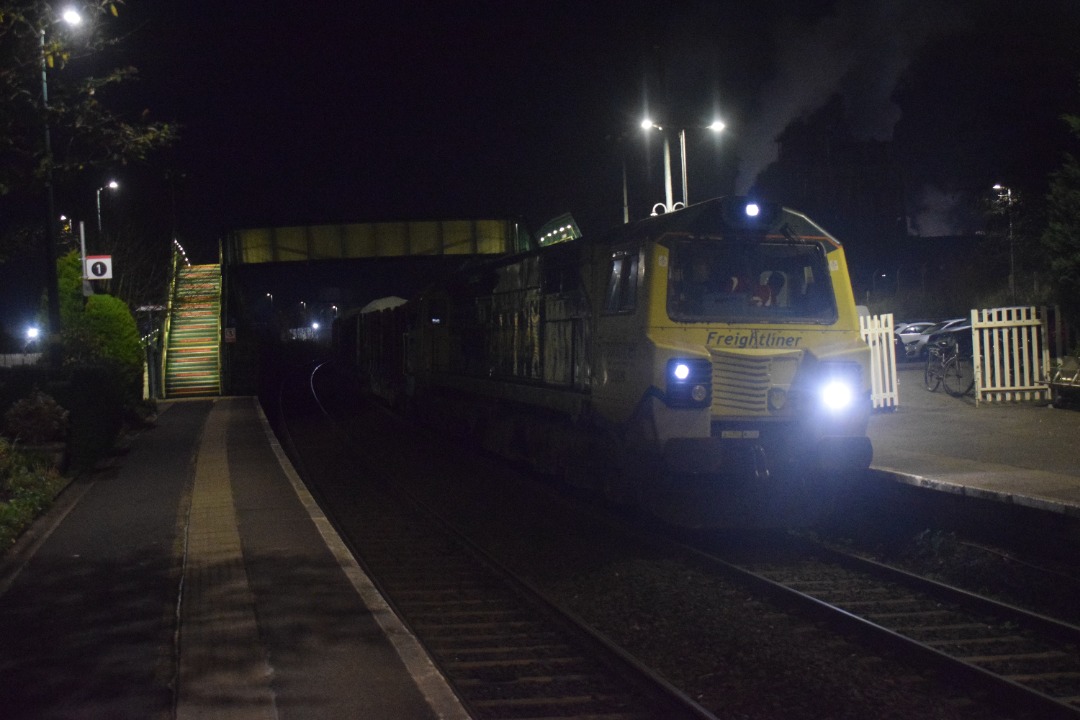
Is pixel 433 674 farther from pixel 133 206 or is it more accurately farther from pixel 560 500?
pixel 133 206

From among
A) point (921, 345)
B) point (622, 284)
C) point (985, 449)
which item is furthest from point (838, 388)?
point (921, 345)

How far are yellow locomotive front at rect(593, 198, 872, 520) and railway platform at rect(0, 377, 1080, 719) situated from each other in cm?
144

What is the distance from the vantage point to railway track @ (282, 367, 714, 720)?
6008 mm

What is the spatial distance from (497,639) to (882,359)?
12.3m

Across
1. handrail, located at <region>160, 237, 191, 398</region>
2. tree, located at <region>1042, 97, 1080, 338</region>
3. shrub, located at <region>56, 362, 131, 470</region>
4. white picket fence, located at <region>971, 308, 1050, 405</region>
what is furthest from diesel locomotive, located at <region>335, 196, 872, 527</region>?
handrail, located at <region>160, 237, 191, 398</region>

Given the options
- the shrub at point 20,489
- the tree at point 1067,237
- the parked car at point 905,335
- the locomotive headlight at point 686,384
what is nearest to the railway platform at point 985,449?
the tree at point 1067,237

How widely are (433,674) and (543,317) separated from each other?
7.80 m

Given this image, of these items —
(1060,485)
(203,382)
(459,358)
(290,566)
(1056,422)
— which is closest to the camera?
(290,566)

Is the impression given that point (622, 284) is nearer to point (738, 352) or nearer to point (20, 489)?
point (738, 352)

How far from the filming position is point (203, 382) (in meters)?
36.1

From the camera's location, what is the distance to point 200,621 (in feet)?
22.7

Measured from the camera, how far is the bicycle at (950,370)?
1916 centimetres

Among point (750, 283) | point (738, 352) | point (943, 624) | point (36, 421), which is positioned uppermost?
point (750, 283)

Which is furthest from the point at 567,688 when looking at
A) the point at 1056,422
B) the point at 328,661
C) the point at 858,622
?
the point at 1056,422
